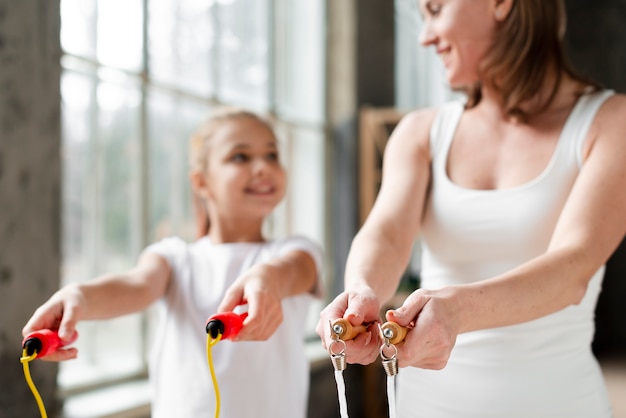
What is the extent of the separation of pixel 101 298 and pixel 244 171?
56 cm

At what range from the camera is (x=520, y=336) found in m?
1.35

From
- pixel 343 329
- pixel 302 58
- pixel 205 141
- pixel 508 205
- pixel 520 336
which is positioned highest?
pixel 302 58

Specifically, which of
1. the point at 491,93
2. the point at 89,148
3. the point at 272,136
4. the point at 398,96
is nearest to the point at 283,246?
the point at 272,136

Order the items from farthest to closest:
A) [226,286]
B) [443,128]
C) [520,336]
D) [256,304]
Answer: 1. [226,286]
2. [443,128]
3. [520,336]
4. [256,304]

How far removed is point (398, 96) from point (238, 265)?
14.5 feet

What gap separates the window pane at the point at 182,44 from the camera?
3.53m

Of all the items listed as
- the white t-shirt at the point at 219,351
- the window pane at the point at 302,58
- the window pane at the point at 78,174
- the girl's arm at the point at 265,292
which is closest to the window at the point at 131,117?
the window pane at the point at 78,174

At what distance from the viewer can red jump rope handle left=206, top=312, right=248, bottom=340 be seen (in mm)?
1106

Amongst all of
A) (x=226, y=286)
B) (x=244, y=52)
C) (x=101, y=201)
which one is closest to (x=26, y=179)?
(x=101, y=201)

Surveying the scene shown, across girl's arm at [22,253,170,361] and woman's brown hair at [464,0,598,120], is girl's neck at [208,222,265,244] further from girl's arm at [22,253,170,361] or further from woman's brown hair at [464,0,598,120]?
woman's brown hair at [464,0,598,120]

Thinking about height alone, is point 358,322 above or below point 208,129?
below

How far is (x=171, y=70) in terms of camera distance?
3670 millimetres

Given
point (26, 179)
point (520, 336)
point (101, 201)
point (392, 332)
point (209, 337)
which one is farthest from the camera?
point (101, 201)

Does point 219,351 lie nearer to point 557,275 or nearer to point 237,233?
point 237,233
